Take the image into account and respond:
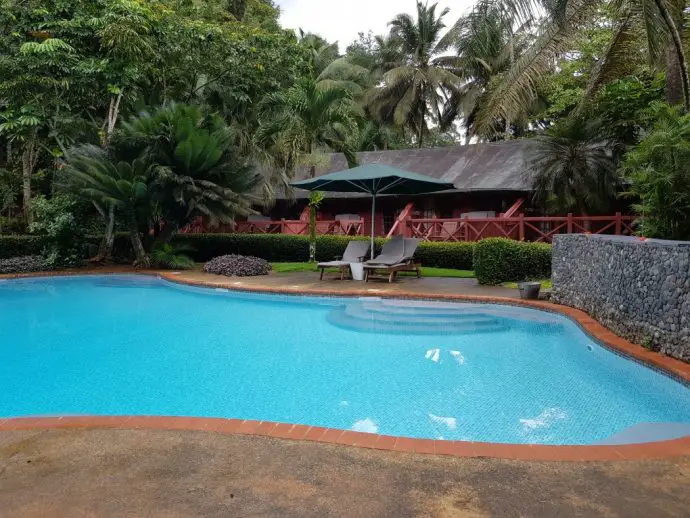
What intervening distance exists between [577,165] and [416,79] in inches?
814

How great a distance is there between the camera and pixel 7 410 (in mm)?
5270

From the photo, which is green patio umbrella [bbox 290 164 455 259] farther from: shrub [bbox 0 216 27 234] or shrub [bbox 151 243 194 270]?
shrub [bbox 0 216 27 234]

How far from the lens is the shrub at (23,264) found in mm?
16359

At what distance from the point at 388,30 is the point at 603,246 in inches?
1343

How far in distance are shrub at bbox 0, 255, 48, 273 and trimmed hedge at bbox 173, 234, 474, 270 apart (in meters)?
4.17

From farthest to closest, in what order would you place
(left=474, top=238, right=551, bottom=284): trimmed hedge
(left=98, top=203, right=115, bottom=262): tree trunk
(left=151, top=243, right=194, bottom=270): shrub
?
(left=98, top=203, right=115, bottom=262): tree trunk, (left=151, top=243, right=194, bottom=270): shrub, (left=474, top=238, right=551, bottom=284): trimmed hedge

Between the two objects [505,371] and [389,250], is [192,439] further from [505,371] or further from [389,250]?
[389,250]

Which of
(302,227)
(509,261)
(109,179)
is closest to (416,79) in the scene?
(302,227)

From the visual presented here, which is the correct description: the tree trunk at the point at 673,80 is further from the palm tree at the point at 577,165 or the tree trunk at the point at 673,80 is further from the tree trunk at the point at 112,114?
the tree trunk at the point at 112,114

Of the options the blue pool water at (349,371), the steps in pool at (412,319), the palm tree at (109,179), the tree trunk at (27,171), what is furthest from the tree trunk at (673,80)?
the tree trunk at (27,171)

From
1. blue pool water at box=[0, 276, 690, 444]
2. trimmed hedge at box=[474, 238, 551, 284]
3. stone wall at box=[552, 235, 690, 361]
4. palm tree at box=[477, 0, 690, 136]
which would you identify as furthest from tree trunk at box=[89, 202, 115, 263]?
stone wall at box=[552, 235, 690, 361]

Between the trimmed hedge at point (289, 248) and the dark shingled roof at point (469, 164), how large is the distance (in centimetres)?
434

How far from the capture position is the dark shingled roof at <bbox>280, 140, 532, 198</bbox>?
1959cm

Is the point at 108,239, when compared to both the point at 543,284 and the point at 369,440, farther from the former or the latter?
the point at 369,440
